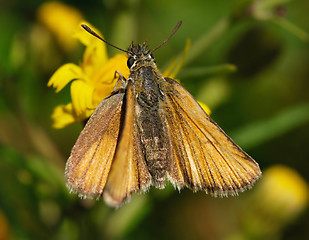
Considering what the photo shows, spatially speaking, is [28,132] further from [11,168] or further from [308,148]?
[308,148]

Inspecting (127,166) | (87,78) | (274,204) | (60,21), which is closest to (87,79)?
(87,78)

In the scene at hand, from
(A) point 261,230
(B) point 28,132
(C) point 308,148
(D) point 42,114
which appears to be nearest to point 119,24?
(B) point 28,132

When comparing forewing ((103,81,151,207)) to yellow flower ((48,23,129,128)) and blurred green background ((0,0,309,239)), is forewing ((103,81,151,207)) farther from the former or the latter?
blurred green background ((0,0,309,239))

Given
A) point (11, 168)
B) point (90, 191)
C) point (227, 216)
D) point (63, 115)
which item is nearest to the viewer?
point (90, 191)

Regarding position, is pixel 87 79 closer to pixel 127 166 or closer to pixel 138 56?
pixel 138 56

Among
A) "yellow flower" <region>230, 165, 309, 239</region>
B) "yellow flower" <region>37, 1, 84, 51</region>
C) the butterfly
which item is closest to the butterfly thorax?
the butterfly
